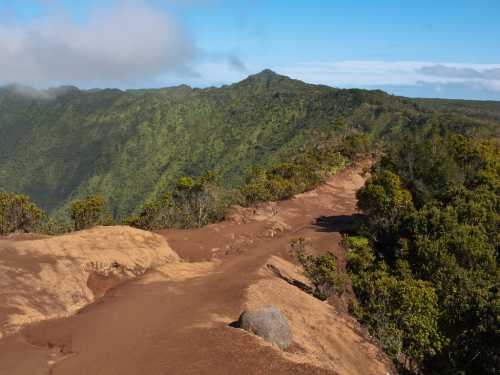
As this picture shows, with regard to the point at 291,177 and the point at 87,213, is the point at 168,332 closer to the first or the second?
the point at 87,213

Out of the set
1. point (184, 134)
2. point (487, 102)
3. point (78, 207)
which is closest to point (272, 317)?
point (78, 207)

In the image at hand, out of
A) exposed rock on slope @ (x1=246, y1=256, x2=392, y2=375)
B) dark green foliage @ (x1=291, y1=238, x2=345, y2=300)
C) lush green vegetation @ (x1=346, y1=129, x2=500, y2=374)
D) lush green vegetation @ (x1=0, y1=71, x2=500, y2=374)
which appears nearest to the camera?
exposed rock on slope @ (x1=246, y1=256, x2=392, y2=375)

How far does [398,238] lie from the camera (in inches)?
1304

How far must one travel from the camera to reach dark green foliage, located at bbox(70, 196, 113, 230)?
3703cm

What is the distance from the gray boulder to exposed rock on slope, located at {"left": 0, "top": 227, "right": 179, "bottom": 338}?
321 inches

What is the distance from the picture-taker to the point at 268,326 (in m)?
15.6

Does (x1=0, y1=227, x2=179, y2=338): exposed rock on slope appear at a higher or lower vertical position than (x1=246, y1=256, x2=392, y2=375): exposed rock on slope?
higher

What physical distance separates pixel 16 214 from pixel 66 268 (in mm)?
15825

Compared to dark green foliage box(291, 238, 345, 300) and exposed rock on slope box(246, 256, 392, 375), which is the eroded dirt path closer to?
exposed rock on slope box(246, 256, 392, 375)

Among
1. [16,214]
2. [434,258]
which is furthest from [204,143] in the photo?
[434,258]

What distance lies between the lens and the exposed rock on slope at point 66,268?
1812 cm

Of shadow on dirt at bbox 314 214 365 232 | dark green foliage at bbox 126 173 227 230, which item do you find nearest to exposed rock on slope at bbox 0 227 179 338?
dark green foliage at bbox 126 173 227 230

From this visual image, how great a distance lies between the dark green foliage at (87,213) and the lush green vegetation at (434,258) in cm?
2053

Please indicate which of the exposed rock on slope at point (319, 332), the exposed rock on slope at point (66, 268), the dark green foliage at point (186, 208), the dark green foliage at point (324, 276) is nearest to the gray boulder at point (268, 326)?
the exposed rock on slope at point (319, 332)
